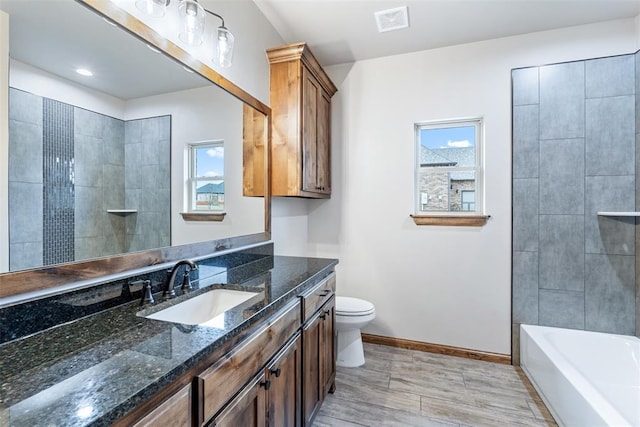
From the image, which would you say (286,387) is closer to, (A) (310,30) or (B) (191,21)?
(B) (191,21)

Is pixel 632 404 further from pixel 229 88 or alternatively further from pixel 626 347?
pixel 229 88

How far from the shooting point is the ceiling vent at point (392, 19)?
2.29 meters

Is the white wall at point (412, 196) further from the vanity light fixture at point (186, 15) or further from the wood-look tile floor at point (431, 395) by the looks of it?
the vanity light fixture at point (186, 15)

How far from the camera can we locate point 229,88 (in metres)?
1.89

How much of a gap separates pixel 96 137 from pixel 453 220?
2.57 metres

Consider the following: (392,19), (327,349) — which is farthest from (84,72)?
(392,19)

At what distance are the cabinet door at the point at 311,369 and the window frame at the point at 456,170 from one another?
1.51 meters

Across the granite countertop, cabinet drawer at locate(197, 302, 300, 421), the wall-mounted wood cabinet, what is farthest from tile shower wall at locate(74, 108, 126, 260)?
the wall-mounted wood cabinet

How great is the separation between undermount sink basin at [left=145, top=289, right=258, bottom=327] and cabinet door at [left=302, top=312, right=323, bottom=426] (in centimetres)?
39

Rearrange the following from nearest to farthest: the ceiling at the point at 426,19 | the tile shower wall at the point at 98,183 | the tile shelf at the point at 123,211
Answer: the tile shower wall at the point at 98,183
the tile shelf at the point at 123,211
the ceiling at the point at 426,19

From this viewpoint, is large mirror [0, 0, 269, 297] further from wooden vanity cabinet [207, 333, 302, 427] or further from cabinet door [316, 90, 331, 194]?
cabinet door [316, 90, 331, 194]

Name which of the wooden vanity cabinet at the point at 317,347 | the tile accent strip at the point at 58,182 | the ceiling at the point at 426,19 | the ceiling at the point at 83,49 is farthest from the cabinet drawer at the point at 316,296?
the ceiling at the point at 426,19

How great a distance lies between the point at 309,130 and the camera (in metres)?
2.47

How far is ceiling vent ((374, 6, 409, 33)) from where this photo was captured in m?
2.29
